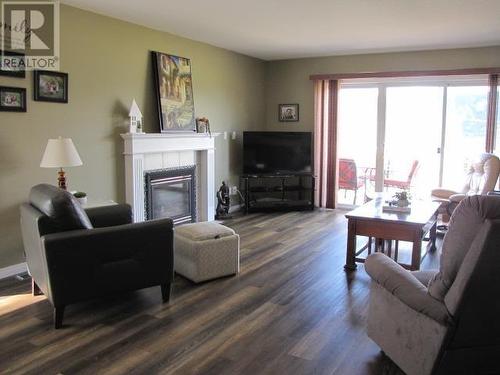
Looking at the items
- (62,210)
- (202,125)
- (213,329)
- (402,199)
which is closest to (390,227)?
(402,199)

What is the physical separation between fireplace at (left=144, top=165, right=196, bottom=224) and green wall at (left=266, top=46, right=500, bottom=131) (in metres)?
2.36

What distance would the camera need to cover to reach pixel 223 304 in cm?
339

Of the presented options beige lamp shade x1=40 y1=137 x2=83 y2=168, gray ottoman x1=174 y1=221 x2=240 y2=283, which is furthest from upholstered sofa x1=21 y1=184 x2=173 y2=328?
→ beige lamp shade x1=40 y1=137 x2=83 y2=168

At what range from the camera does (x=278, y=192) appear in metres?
7.42

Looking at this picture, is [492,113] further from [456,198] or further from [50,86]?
[50,86]

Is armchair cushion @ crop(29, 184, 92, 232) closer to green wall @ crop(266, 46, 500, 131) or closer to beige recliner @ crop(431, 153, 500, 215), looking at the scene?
beige recliner @ crop(431, 153, 500, 215)

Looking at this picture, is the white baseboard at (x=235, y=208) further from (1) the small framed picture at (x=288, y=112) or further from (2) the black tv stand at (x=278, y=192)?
(1) the small framed picture at (x=288, y=112)

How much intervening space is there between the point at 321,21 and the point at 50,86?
2.82 m

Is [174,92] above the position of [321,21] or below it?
below

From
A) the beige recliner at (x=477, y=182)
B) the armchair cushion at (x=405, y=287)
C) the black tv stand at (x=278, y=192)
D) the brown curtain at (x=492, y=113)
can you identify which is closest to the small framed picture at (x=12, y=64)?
the armchair cushion at (x=405, y=287)

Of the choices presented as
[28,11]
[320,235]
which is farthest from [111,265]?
[320,235]

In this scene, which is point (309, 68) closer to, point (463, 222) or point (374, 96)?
point (374, 96)

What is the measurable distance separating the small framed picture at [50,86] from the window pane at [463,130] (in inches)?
203

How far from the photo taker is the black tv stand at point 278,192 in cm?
708
